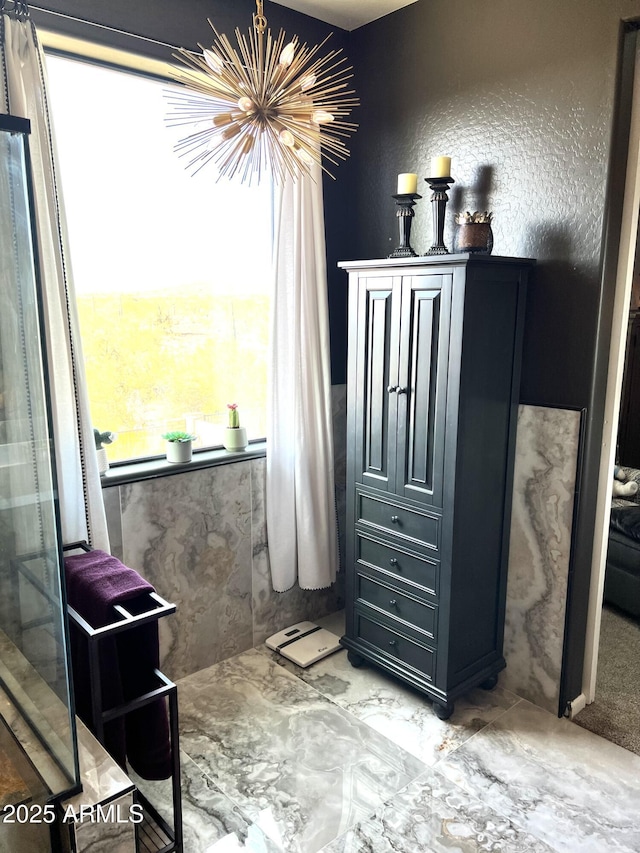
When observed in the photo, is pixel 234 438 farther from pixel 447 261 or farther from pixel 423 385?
pixel 447 261

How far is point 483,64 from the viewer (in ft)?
7.77

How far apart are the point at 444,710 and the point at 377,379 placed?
49.8 inches

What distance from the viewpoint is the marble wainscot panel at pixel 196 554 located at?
2436 mm

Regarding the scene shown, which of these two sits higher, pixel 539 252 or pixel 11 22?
pixel 11 22

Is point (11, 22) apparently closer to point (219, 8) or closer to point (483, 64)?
point (219, 8)

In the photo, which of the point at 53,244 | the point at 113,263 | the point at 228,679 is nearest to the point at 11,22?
the point at 53,244

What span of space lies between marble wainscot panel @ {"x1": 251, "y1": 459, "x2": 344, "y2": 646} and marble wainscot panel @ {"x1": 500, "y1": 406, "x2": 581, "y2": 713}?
3.15 ft

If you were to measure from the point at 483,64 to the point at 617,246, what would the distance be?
34.2 inches

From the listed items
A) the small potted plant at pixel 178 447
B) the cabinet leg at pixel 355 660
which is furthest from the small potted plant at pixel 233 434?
the cabinet leg at pixel 355 660

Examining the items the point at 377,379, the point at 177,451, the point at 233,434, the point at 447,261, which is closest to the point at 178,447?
the point at 177,451

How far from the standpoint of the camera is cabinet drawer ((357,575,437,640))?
2.37m

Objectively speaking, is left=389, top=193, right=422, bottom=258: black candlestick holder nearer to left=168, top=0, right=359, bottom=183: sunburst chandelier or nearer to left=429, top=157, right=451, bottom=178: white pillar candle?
left=429, top=157, right=451, bottom=178: white pillar candle

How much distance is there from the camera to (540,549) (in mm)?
2395

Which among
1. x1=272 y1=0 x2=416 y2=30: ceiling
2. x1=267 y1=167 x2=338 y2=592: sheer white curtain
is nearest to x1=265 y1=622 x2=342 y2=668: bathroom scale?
x1=267 y1=167 x2=338 y2=592: sheer white curtain
